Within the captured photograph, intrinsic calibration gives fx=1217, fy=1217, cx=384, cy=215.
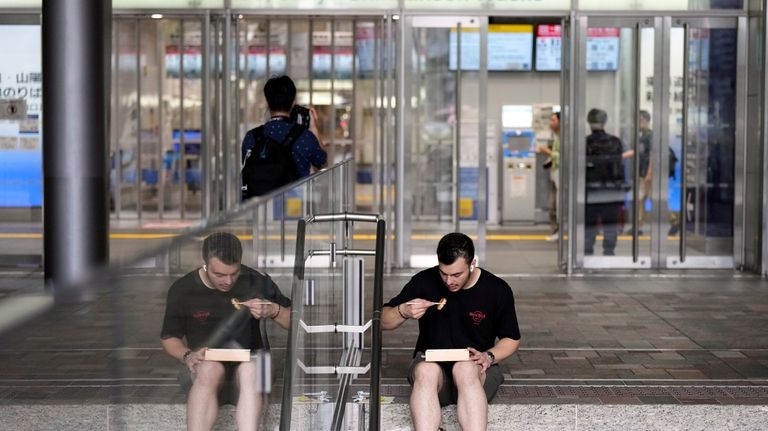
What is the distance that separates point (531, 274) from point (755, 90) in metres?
2.72

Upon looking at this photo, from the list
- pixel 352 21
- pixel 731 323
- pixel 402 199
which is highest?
pixel 352 21

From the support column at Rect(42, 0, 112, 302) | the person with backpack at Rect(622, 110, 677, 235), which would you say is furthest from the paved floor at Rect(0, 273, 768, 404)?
the support column at Rect(42, 0, 112, 302)

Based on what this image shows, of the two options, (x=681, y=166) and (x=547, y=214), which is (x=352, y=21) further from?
(x=547, y=214)

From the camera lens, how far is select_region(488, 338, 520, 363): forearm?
5.96m

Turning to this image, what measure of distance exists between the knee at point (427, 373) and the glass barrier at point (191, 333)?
872 mm

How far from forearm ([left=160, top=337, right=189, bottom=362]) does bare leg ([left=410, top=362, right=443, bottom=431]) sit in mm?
3457

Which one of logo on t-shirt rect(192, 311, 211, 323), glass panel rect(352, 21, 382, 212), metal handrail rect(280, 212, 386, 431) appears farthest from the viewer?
glass panel rect(352, 21, 382, 212)

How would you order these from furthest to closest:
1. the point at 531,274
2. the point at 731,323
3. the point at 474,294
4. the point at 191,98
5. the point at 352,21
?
the point at 191,98 → the point at 352,21 → the point at 531,274 → the point at 731,323 → the point at 474,294

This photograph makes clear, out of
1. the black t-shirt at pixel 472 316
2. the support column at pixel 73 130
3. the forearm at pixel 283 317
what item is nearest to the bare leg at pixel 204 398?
the forearm at pixel 283 317

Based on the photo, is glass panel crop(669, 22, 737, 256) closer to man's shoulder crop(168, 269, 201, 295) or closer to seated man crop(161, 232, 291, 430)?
seated man crop(161, 232, 291, 430)

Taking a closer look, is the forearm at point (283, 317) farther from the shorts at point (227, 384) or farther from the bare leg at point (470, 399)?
the bare leg at point (470, 399)

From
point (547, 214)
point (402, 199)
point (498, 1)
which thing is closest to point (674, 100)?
point (498, 1)

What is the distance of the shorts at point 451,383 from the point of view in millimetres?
5977

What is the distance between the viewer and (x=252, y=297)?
317cm
